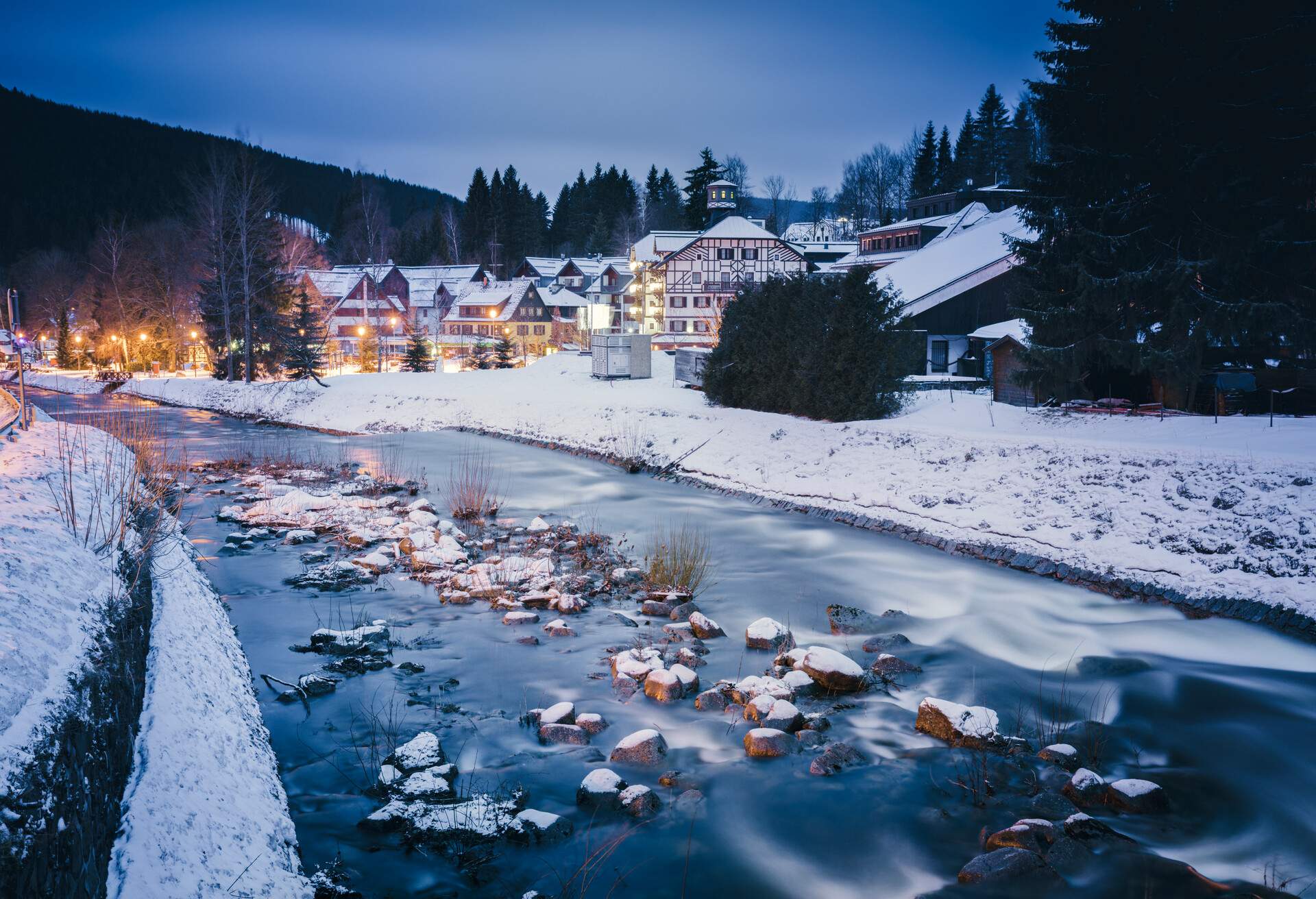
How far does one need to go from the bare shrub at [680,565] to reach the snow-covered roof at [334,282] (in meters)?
73.5

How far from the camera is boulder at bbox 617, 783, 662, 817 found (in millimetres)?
6832

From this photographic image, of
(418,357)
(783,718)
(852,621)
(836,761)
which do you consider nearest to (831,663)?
(783,718)

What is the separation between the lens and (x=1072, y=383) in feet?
70.4

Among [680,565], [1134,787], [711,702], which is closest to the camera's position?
[1134,787]

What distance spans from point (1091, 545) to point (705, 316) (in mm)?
56164

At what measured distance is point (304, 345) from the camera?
44781 mm

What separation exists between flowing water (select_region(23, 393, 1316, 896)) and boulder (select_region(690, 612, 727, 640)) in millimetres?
275

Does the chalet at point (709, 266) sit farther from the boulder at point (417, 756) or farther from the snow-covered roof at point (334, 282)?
the boulder at point (417, 756)

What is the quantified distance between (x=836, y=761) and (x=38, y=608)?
6371 mm

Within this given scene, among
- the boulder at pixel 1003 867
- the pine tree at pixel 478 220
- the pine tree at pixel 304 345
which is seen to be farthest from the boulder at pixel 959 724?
the pine tree at pixel 478 220

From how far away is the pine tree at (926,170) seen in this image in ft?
327

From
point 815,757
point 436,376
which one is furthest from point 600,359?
point 815,757

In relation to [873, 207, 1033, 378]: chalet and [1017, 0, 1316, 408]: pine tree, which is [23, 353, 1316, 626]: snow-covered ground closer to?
[1017, 0, 1316, 408]: pine tree

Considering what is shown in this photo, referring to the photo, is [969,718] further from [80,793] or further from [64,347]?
[64,347]
